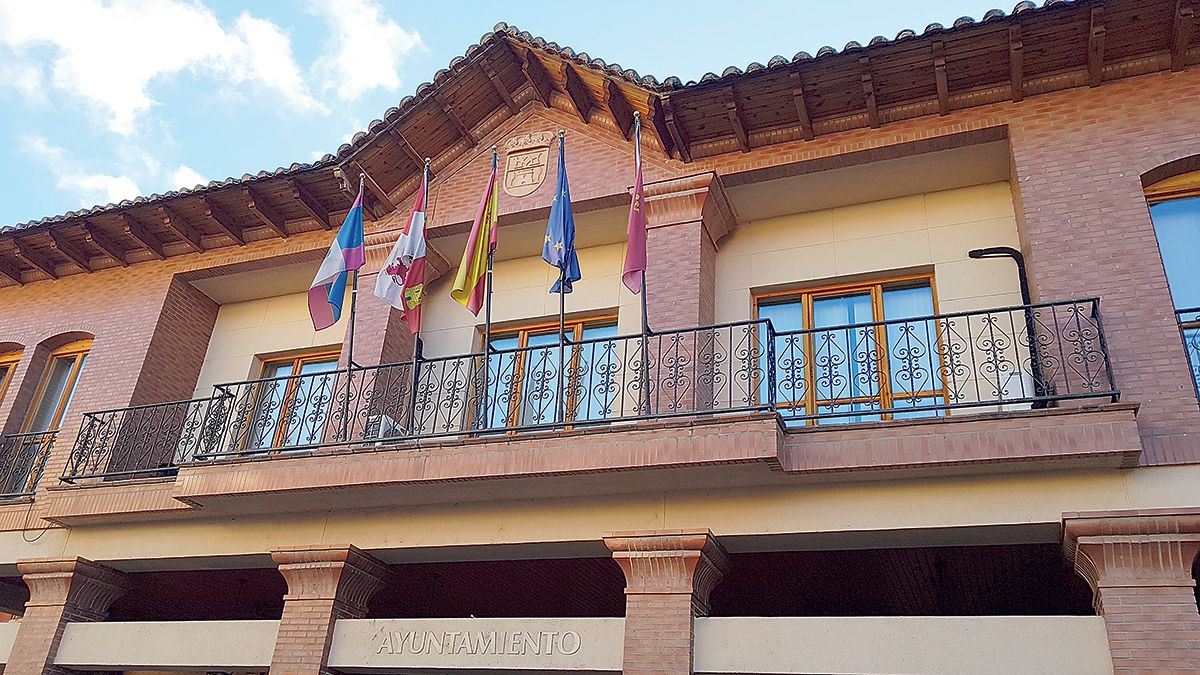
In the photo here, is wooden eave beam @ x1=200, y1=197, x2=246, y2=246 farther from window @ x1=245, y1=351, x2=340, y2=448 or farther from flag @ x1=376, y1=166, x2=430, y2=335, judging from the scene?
flag @ x1=376, y1=166, x2=430, y2=335

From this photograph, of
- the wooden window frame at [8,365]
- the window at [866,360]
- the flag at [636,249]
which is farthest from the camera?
the wooden window frame at [8,365]

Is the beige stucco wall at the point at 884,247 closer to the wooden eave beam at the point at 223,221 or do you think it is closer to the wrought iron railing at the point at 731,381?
the wrought iron railing at the point at 731,381

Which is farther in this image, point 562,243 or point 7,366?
point 7,366

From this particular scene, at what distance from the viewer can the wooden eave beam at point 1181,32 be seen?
8633mm

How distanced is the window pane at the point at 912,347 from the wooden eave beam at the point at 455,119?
5.25 m

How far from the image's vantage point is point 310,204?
12008 millimetres

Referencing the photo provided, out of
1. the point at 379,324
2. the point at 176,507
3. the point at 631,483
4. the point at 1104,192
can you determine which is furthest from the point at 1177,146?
the point at 176,507

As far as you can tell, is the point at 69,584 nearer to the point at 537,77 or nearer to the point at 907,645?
the point at 537,77

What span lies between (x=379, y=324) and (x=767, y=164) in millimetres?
4621

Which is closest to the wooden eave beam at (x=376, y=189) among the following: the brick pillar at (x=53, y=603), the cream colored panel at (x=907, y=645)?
the brick pillar at (x=53, y=603)

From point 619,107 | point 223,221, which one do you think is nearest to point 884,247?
point 619,107

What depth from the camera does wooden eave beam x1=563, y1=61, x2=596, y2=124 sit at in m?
10.9

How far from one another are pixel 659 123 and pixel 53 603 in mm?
8147

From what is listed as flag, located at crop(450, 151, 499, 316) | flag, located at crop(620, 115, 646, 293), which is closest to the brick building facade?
flag, located at crop(620, 115, 646, 293)
